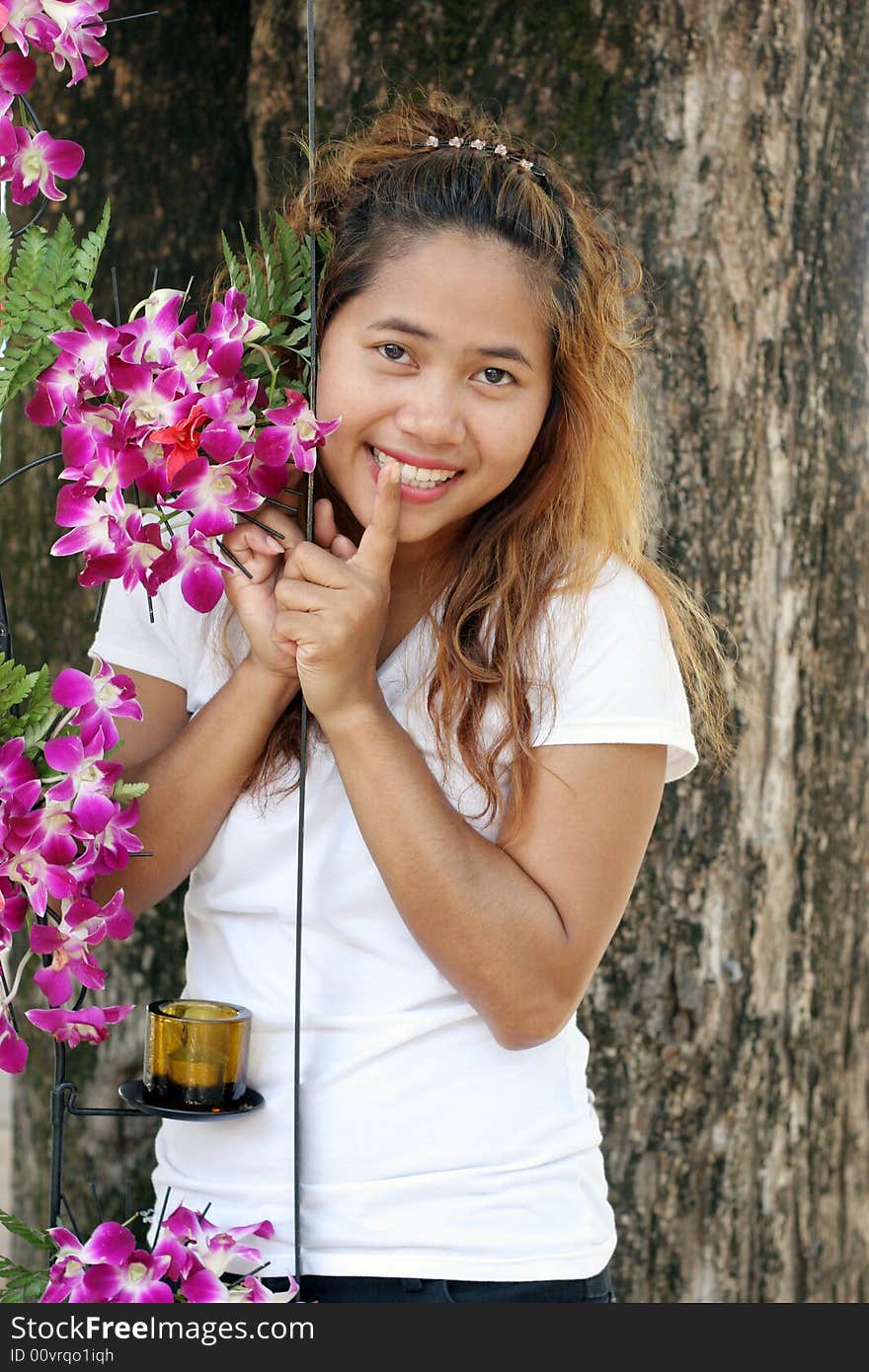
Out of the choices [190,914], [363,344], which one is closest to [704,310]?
[363,344]

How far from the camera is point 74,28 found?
122cm

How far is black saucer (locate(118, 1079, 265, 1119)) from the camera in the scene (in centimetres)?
141

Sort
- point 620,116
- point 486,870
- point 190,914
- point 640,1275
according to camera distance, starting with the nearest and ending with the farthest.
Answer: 1. point 486,870
2. point 190,914
3. point 620,116
4. point 640,1275

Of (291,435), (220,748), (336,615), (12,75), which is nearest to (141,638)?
(220,748)

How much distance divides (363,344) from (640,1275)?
161 centimetres

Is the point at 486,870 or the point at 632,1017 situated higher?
the point at 486,870

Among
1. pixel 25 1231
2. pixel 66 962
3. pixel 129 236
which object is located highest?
pixel 129 236

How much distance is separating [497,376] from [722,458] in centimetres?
79

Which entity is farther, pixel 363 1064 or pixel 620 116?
pixel 620 116

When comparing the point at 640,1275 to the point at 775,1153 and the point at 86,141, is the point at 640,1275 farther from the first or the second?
the point at 86,141

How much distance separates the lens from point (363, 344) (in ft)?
5.12

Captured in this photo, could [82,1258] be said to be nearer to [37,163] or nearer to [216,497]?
[216,497]

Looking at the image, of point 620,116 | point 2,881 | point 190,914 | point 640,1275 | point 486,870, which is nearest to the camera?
point 2,881

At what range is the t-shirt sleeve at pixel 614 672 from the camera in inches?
61.2
